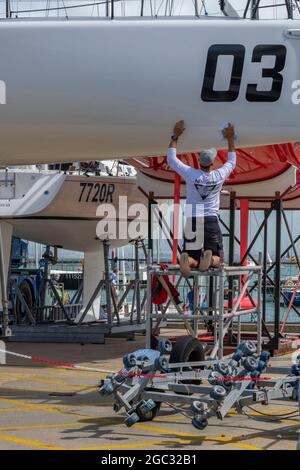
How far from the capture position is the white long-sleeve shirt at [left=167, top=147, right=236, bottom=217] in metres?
9.02

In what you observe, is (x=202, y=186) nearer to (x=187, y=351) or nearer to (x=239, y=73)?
(x=239, y=73)

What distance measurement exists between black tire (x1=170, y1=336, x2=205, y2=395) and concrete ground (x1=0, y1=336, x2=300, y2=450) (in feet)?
1.67

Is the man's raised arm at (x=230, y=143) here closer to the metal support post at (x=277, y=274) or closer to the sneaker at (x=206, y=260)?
the sneaker at (x=206, y=260)

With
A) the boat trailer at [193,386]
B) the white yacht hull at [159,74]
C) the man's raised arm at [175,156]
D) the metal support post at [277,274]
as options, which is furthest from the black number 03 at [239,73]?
the metal support post at [277,274]

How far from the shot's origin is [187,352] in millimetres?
8500

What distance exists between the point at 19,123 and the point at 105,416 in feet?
11.5

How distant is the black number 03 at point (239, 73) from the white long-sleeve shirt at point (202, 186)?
2.45 feet

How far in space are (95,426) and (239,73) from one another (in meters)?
4.06

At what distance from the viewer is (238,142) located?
963 centimetres

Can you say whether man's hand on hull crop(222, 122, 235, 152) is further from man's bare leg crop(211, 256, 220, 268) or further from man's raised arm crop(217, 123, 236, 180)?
man's bare leg crop(211, 256, 220, 268)

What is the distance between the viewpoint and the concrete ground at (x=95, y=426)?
22.7ft

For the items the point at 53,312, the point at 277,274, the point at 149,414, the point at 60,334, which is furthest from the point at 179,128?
the point at 53,312
